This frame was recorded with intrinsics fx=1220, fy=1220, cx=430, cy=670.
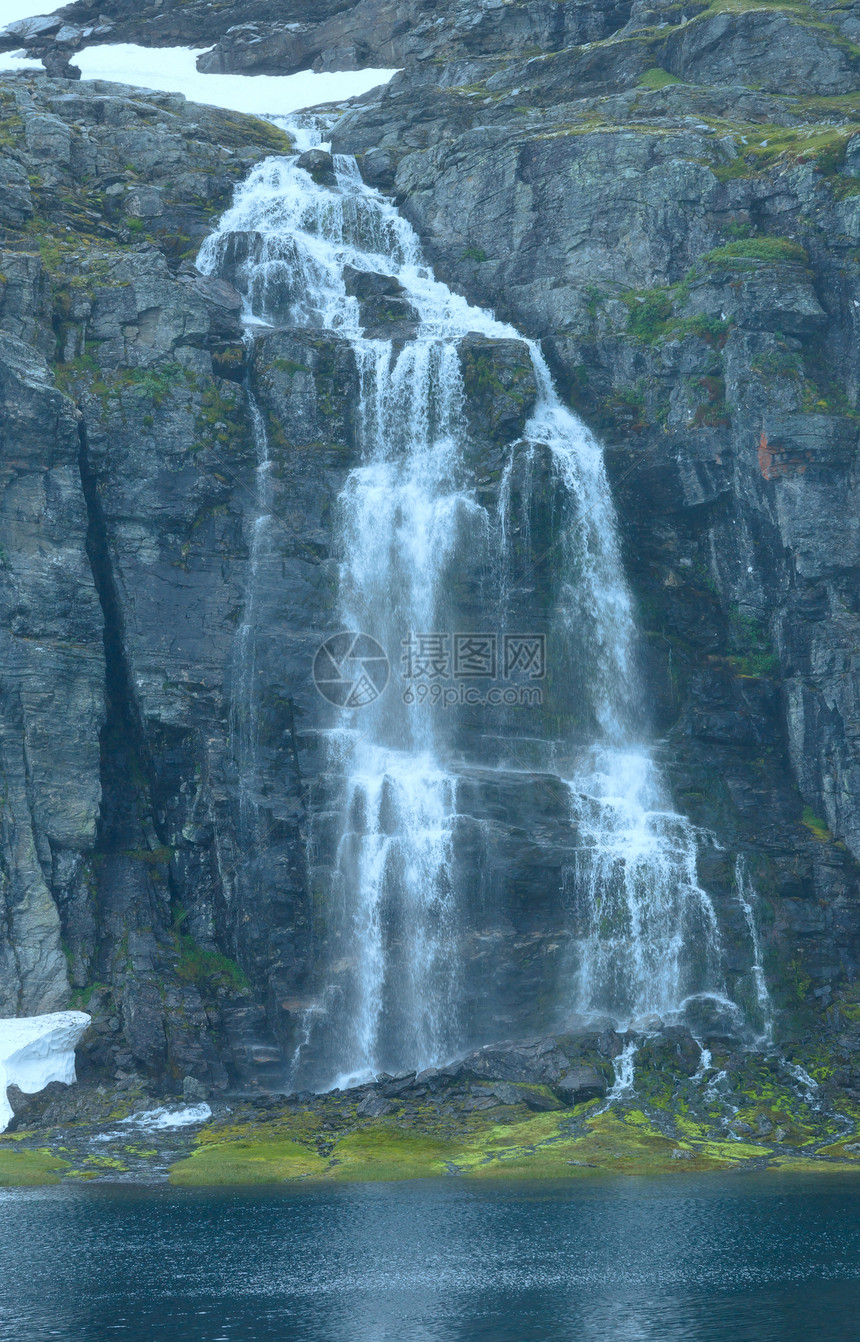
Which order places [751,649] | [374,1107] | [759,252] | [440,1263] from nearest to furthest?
[440,1263] → [374,1107] → [751,649] → [759,252]

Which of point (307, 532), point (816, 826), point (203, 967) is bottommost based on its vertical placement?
point (203, 967)

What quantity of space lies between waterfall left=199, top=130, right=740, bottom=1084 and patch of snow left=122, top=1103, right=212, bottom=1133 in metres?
4.87

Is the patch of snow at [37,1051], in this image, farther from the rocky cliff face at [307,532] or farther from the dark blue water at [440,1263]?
the dark blue water at [440,1263]

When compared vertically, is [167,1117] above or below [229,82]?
below

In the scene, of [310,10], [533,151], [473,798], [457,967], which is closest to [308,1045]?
[457,967]

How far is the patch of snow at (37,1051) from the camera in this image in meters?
48.7

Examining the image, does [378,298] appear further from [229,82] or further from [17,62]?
[17,62]

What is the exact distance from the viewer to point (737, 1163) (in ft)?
143

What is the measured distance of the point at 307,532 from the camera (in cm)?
6009

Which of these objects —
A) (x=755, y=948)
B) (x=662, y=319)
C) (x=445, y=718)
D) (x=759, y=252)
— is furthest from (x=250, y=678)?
(x=759, y=252)

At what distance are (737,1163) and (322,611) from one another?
3033 cm

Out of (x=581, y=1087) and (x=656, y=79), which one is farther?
(x=656, y=79)

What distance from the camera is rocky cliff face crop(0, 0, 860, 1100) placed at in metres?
53.2

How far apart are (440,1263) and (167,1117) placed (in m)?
18.5
